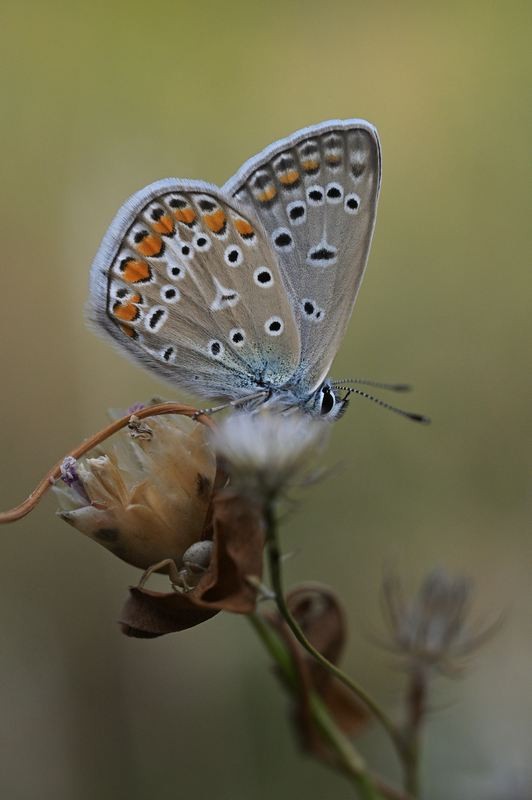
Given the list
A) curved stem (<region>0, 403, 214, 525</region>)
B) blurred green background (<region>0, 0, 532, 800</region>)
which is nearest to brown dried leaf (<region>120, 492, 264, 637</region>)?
curved stem (<region>0, 403, 214, 525</region>)

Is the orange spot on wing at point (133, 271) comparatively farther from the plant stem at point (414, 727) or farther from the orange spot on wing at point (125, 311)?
the plant stem at point (414, 727)

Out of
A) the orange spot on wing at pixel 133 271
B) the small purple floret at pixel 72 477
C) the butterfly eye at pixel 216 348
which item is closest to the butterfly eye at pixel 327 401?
the butterfly eye at pixel 216 348

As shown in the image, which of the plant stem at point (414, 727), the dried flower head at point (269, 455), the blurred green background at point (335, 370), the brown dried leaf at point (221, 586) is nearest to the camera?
the dried flower head at point (269, 455)

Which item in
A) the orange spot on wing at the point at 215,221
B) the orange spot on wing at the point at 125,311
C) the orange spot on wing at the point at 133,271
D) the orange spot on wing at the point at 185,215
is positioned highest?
the orange spot on wing at the point at 185,215

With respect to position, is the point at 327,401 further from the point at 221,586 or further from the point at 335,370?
the point at 335,370

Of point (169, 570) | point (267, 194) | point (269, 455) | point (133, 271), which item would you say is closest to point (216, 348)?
point (133, 271)
